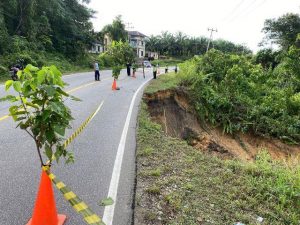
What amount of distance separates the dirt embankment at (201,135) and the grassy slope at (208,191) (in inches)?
293

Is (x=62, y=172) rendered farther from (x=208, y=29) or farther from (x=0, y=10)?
(x=208, y=29)

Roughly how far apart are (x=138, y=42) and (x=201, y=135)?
73.6m

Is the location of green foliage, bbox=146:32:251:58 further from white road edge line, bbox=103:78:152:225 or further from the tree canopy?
white road edge line, bbox=103:78:152:225

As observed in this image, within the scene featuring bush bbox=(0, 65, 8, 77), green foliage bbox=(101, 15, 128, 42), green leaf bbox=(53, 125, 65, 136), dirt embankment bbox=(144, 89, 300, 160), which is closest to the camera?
green leaf bbox=(53, 125, 65, 136)

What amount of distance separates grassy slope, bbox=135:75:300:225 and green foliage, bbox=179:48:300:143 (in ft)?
36.9

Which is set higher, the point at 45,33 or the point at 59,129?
the point at 45,33

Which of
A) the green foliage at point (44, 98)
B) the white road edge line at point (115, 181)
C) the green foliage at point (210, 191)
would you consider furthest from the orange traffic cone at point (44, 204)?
the green foliage at point (210, 191)

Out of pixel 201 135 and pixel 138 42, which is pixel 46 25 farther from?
pixel 138 42

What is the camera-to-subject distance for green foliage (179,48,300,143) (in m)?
17.9

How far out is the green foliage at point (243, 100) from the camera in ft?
58.7

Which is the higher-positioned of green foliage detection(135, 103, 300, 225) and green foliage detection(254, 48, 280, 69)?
green foliage detection(254, 48, 280, 69)

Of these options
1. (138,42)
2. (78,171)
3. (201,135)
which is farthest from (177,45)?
(78,171)

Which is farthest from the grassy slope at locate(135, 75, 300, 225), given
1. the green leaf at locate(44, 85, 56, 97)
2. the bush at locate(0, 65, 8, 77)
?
the bush at locate(0, 65, 8, 77)

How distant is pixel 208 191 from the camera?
5562mm
